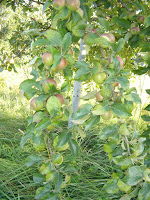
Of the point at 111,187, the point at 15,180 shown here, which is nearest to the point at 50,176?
the point at 111,187

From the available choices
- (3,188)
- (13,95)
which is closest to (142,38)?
(3,188)

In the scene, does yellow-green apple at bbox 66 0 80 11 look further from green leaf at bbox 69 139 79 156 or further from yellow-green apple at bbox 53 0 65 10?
green leaf at bbox 69 139 79 156

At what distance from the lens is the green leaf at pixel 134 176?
455mm

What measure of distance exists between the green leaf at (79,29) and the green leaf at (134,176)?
1.17ft

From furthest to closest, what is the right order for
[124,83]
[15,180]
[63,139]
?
[15,180], [63,139], [124,83]

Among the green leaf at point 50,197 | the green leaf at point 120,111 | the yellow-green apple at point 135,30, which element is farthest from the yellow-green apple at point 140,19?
the green leaf at point 50,197

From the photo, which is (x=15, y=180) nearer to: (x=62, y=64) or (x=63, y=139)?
(x=63, y=139)

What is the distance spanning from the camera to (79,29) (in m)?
0.50

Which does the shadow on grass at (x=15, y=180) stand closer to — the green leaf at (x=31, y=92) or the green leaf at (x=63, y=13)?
the green leaf at (x=31, y=92)

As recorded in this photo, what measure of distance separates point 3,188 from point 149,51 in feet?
3.43

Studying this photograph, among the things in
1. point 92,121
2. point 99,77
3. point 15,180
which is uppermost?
point 99,77

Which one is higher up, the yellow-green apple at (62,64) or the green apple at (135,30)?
the green apple at (135,30)

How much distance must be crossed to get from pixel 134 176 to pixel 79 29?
0.39 meters

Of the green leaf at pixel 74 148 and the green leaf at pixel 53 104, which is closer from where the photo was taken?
the green leaf at pixel 53 104
